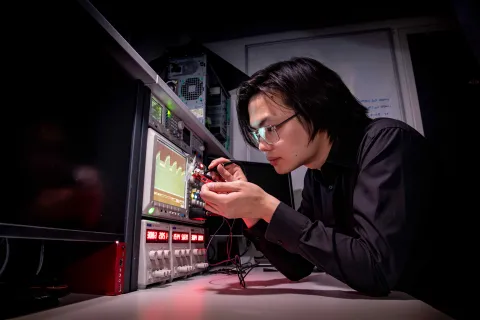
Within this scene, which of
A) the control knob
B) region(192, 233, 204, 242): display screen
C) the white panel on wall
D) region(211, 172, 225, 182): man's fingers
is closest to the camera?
the control knob

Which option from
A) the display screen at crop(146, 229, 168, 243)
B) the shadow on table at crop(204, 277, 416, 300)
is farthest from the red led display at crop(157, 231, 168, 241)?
the shadow on table at crop(204, 277, 416, 300)

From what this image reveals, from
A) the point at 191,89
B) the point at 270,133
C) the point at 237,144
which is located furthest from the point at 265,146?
the point at 237,144

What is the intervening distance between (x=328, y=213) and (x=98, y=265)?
2.98 feet

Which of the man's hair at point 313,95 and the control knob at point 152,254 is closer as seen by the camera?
the control knob at point 152,254

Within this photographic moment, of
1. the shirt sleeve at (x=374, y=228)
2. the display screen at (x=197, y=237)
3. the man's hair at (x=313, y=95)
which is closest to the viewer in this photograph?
the shirt sleeve at (x=374, y=228)

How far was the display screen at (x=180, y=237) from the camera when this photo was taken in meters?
1.13

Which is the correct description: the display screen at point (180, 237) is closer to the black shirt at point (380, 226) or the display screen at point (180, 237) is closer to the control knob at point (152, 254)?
the control knob at point (152, 254)

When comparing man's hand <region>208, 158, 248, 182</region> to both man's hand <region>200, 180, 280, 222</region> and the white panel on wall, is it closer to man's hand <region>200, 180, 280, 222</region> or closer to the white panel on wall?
man's hand <region>200, 180, 280, 222</region>

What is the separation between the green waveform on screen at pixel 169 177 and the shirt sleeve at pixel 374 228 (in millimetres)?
492

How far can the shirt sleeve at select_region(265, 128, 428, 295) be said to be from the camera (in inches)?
27.6

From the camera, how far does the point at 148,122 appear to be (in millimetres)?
1024

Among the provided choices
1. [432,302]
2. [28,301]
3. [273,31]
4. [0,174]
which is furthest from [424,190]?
[273,31]

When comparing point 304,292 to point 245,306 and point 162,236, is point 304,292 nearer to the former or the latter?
point 245,306

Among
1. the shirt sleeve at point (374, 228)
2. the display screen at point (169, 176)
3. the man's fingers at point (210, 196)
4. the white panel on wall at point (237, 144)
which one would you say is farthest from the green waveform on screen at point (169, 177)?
the white panel on wall at point (237, 144)
